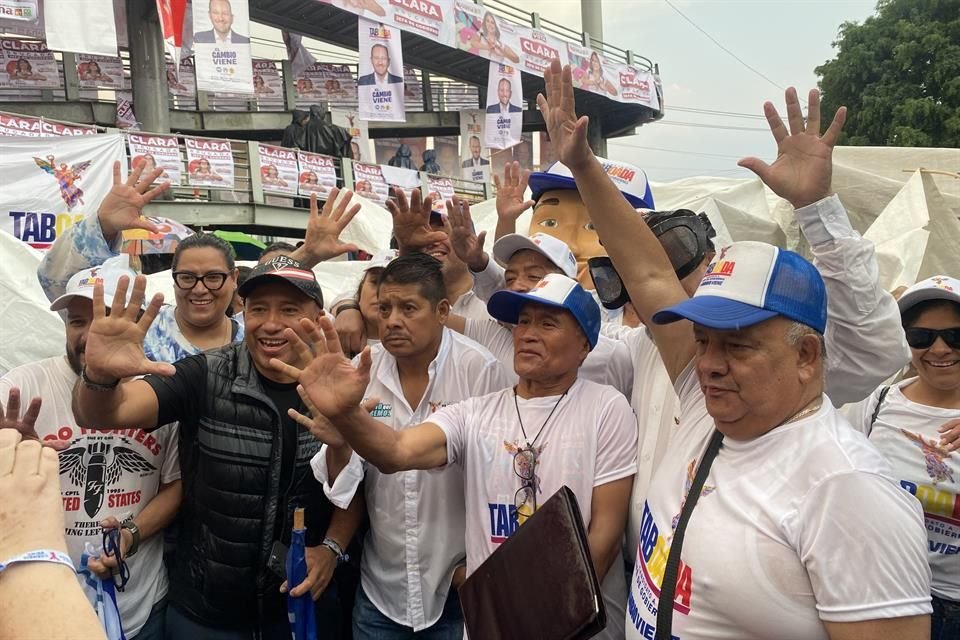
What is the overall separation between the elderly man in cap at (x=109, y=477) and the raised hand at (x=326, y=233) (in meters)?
0.88

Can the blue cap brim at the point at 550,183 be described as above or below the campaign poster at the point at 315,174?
below

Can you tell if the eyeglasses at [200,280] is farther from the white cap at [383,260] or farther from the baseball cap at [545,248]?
the baseball cap at [545,248]

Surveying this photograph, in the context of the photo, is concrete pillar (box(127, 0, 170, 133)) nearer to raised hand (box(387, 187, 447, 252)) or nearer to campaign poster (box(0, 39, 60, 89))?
campaign poster (box(0, 39, 60, 89))

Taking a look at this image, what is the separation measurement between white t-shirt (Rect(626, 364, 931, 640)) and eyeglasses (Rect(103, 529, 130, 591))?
161 cm

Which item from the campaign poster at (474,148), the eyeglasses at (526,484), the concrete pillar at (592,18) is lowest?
the eyeglasses at (526,484)

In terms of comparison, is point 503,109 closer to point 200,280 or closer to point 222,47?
point 222,47

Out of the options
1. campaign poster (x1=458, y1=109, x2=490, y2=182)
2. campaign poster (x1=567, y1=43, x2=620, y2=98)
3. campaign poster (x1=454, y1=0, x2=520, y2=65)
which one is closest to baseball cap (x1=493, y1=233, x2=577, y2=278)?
campaign poster (x1=454, y1=0, x2=520, y2=65)

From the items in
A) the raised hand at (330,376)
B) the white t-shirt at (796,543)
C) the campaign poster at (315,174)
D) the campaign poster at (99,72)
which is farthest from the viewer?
the campaign poster at (99,72)

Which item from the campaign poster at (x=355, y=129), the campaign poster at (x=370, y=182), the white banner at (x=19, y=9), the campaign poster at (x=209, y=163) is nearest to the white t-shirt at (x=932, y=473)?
the campaign poster at (x=209, y=163)

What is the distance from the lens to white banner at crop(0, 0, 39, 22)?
36.2ft

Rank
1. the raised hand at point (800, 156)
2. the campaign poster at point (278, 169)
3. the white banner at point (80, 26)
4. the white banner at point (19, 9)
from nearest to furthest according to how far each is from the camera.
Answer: the raised hand at point (800, 156), the white banner at point (80, 26), the white banner at point (19, 9), the campaign poster at point (278, 169)

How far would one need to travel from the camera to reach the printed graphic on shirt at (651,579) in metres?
1.44

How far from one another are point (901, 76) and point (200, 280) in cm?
1953

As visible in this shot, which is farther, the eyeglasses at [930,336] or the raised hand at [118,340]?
the eyeglasses at [930,336]
